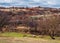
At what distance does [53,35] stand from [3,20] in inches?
1004

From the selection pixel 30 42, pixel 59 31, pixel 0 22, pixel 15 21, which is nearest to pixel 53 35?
pixel 59 31

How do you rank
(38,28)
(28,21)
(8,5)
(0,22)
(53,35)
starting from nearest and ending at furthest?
(53,35) → (38,28) → (0,22) → (28,21) → (8,5)

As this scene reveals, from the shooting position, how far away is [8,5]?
126m

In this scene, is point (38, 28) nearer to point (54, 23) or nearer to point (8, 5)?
point (54, 23)

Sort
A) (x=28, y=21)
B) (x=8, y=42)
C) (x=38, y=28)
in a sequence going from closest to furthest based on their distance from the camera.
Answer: (x=8, y=42) < (x=38, y=28) < (x=28, y=21)

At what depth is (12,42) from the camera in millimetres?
39594

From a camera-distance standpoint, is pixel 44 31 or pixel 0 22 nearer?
pixel 44 31

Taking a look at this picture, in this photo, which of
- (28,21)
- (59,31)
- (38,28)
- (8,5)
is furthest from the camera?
(8,5)

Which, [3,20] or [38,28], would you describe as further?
[3,20]

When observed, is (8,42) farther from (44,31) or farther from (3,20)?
(3,20)

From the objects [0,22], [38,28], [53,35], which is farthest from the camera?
[0,22]

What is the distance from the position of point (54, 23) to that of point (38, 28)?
21.2ft

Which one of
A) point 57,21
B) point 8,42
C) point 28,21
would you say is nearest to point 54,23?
point 57,21

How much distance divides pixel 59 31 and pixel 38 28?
7.78m
